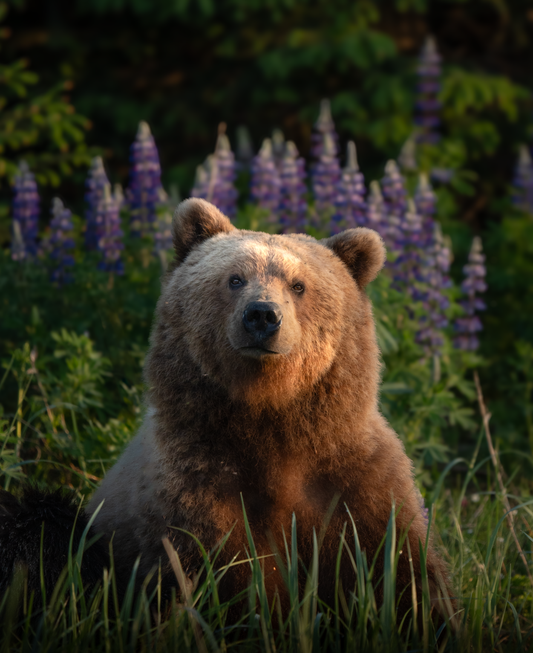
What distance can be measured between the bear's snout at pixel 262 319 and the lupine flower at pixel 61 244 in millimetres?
2466

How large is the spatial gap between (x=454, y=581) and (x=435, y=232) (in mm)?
2351

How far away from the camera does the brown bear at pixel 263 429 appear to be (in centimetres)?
248

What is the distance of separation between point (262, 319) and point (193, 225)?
0.69 metres

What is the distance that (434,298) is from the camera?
15.1ft

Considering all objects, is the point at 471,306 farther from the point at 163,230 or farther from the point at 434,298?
the point at 163,230

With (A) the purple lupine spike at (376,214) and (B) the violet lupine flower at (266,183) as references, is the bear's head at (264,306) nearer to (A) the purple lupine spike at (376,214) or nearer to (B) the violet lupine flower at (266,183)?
(A) the purple lupine spike at (376,214)

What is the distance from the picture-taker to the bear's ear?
2879 millimetres

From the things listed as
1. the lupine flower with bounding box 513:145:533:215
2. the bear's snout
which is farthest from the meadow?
the bear's snout

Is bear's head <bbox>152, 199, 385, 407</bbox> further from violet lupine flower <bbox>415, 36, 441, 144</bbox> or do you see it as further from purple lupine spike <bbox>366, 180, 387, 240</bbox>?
violet lupine flower <bbox>415, 36, 441, 144</bbox>

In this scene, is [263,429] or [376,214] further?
[376,214]

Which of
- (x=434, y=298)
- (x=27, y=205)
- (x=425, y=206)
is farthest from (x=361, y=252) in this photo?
(x=27, y=205)

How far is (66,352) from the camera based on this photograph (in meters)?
3.97

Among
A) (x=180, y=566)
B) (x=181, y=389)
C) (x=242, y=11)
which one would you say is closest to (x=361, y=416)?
(x=181, y=389)

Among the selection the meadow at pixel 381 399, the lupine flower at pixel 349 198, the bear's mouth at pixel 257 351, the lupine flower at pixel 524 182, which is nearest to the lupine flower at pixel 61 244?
the meadow at pixel 381 399
